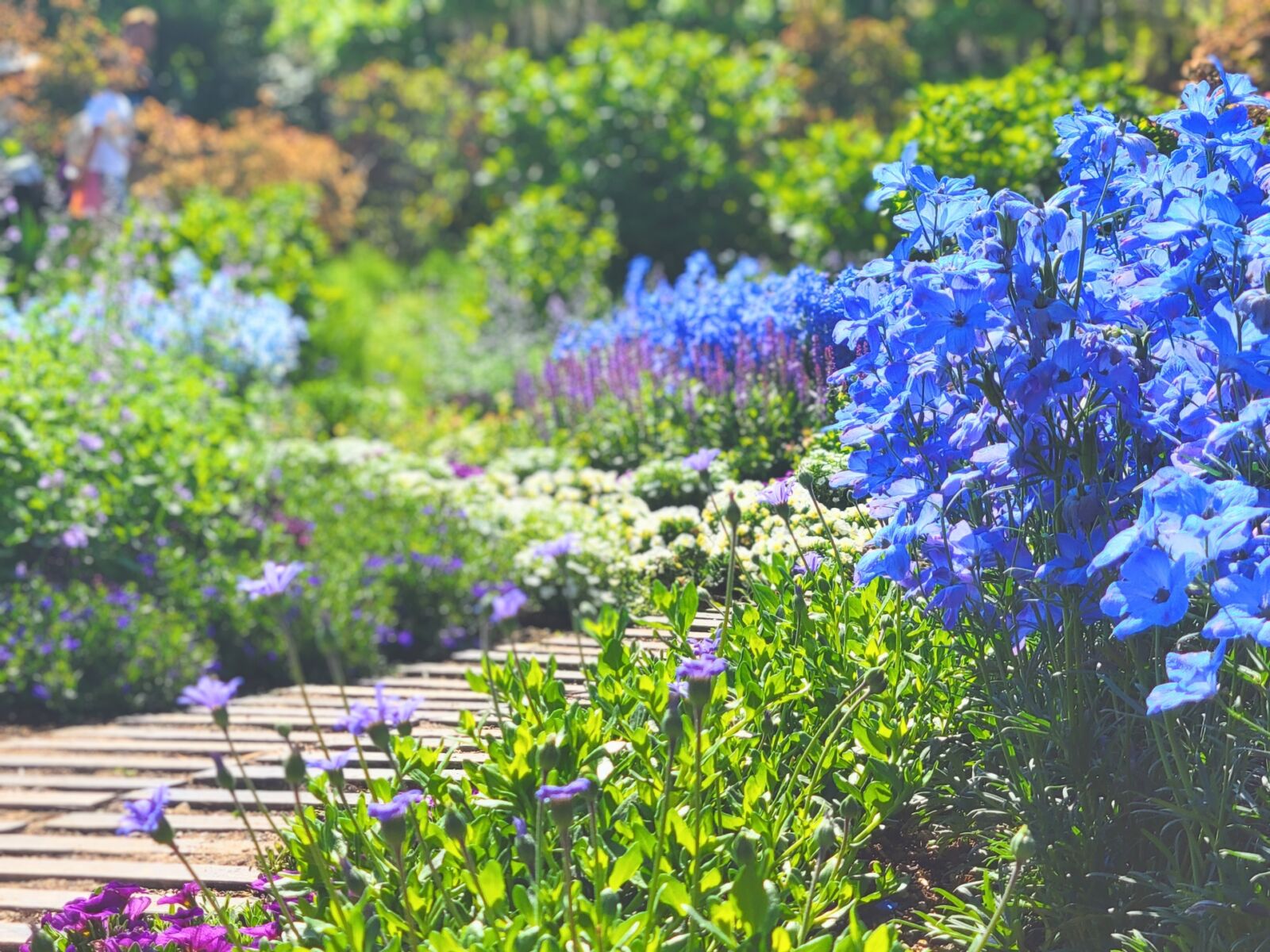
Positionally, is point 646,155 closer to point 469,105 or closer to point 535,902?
point 469,105

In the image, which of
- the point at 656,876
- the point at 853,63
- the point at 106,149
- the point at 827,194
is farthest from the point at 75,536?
the point at 853,63

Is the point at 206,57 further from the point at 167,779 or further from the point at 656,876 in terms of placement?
the point at 656,876

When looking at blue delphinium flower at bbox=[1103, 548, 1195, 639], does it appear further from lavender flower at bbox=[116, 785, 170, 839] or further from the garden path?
the garden path

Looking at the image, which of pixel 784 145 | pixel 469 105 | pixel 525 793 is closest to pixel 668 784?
pixel 525 793

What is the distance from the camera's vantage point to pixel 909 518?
227 cm

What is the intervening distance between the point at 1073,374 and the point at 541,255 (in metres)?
7.30

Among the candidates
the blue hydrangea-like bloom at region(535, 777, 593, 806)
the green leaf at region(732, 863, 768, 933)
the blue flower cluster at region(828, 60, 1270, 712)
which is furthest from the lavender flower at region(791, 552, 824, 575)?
the blue hydrangea-like bloom at region(535, 777, 593, 806)

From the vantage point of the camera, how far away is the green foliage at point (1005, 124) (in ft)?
18.1

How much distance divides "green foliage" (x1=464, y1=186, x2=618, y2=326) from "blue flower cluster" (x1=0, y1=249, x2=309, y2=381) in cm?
178

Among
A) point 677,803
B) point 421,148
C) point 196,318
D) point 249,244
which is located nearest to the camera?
point 677,803

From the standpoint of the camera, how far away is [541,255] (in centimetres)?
902

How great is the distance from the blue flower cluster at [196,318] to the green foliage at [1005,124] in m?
3.61

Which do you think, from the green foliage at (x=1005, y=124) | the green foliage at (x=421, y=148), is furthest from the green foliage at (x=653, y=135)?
the green foliage at (x=421, y=148)

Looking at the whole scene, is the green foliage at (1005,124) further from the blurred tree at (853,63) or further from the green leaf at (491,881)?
the blurred tree at (853,63)
